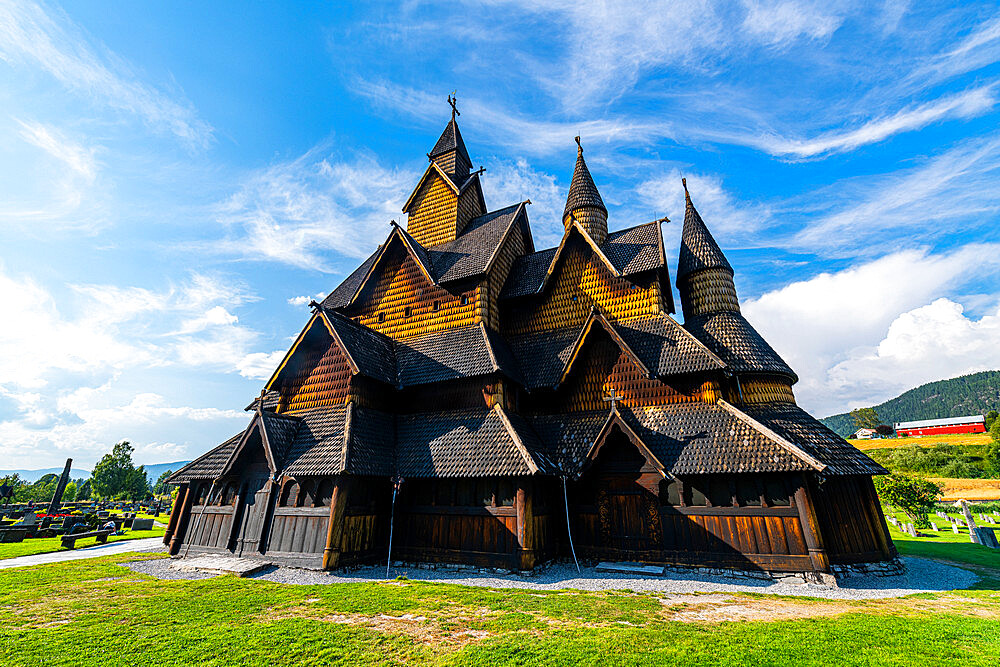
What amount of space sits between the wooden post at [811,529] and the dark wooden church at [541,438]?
0.04m

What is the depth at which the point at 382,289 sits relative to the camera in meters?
19.6

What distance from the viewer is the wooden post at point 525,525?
11.5 m

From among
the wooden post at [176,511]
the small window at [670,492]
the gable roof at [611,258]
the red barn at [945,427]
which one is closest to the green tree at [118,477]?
the wooden post at [176,511]

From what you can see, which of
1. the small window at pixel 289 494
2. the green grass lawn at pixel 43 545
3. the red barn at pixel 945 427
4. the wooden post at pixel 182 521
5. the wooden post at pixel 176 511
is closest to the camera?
the small window at pixel 289 494

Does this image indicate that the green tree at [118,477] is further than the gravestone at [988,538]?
Yes

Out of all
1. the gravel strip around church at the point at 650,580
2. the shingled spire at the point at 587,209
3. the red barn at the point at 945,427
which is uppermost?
the red barn at the point at 945,427

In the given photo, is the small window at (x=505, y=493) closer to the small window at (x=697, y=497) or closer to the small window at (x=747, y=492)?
the small window at (x=697, y=497)

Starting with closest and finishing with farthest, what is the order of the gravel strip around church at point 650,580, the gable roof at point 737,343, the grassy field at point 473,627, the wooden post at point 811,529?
the grassy field at point 473,627
the gravel strip around church at point 650,580
the wooden post at point 811,529
the gable roof at point 737,343

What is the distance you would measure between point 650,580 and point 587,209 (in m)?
16.2

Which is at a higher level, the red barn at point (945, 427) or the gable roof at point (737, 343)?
the red barn at point (945, 427)

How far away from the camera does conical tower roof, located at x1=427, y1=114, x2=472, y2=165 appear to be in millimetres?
25219

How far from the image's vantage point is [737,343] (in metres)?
15.2

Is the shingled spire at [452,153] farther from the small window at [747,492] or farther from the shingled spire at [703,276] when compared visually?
the small window at [747,492]

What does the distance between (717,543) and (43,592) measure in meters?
16.3
